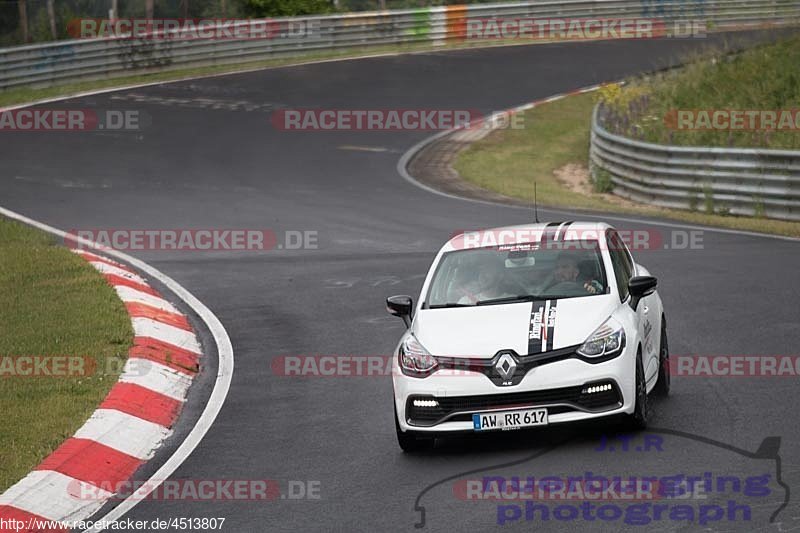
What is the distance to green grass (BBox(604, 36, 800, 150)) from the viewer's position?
26422 millimetres

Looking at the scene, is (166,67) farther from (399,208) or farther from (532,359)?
(532,359)

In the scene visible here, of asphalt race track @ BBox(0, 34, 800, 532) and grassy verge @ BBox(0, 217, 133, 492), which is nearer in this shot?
asphalt race track @ BBox(0, 34, 800, 532)

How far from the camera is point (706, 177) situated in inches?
888

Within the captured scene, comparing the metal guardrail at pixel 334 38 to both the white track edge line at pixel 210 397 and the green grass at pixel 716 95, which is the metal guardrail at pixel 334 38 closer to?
the green grass at pixel 716 95

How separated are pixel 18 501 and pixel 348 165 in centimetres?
1923

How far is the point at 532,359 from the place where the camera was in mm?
8828

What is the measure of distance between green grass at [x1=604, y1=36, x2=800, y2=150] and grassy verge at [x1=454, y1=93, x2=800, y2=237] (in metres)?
1.51

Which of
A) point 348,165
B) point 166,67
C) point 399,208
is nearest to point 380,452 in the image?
point 399,208
